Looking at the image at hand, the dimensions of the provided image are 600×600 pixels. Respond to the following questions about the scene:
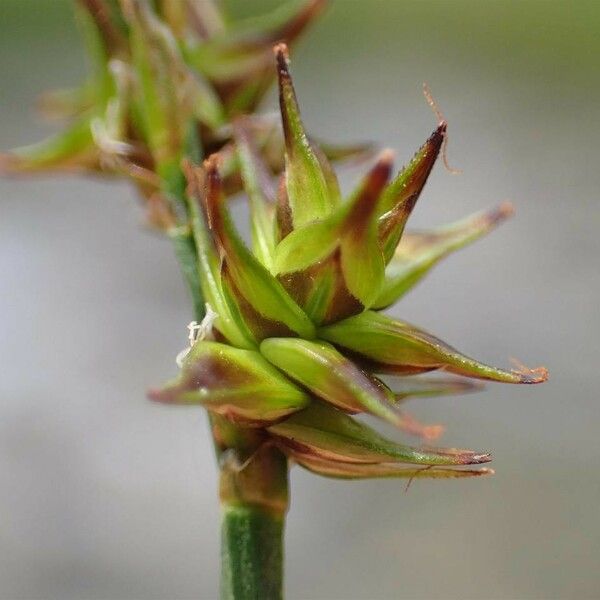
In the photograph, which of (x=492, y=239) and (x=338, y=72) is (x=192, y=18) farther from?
(x=338, y=72)

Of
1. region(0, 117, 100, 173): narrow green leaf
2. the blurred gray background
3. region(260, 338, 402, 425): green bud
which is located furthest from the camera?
the blurred gray background

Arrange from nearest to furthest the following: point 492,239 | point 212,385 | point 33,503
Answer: point 212,385, point 33,503, point 492,239

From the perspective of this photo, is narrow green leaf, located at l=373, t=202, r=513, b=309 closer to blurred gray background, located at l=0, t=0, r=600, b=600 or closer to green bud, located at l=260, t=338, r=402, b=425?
green bud, located at l=260, t=338, r=402, b=425

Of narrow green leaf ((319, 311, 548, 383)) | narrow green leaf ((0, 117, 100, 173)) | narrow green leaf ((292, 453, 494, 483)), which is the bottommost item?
narrow green leaf ((292, 453, 494, 483))

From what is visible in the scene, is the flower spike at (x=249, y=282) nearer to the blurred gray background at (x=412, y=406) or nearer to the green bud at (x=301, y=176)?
the green bud at (x=301, y=176)

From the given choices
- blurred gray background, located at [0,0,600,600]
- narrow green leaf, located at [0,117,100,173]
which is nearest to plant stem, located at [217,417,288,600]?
narrow green leaf, located at [0,117,100,173]

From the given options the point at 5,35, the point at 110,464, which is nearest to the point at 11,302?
the point at 110,464
